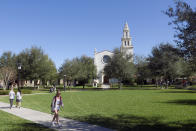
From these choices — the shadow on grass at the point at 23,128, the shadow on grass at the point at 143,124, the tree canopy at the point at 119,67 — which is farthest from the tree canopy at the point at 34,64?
the shadow on grass at the point at 143,124

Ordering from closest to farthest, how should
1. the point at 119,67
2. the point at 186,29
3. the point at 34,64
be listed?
1. the point at 186,29
2. the point at 119,67
3. the point at 34,64

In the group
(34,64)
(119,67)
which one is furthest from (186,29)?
(34,64)

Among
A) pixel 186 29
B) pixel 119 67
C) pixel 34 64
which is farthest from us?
pixel 34 64

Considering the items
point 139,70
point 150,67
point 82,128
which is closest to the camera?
point 82,128

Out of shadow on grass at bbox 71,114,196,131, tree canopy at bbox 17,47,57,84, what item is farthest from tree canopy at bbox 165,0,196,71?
tree canopy at bbox 17,47,57,84

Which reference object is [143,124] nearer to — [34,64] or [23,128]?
[23,128]

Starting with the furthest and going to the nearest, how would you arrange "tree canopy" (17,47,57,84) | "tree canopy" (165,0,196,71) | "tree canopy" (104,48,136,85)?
"tree canopy" (17,47,57,84)
"tree canopy" (104,48,136,85)
"tree canopy" (165,0,196,71)

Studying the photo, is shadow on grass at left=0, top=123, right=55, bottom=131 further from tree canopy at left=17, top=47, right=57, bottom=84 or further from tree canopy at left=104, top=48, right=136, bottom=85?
tree canopy at left=17, top=47, right=57, bottom=84

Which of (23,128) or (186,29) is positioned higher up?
(186,29)

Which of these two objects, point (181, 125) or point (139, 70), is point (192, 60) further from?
point (139, 70)

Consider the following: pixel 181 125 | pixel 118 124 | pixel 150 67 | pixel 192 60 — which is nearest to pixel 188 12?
pixel 192 60

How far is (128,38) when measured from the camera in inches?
3164

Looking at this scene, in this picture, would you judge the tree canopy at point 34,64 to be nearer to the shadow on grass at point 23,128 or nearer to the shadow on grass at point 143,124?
the shadow on grass at point 23,128

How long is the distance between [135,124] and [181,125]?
6.26ft
